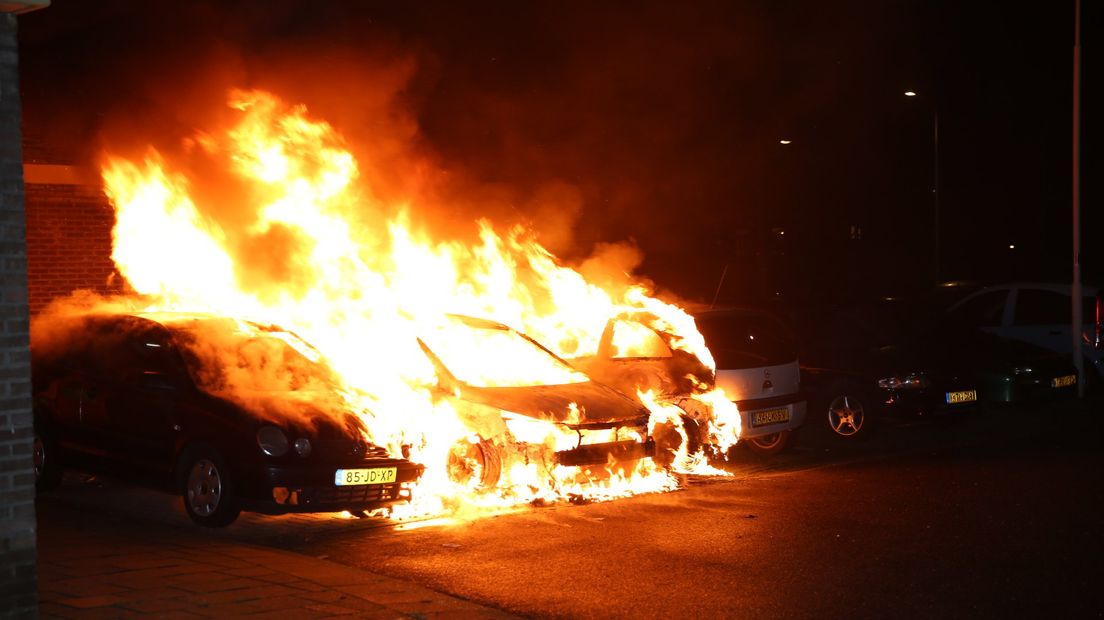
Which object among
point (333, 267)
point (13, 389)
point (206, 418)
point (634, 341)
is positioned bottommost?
point (206, 418)

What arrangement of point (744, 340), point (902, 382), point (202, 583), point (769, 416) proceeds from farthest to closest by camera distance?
point (902, 382) → point (744, 340) → point (769, 416) → point (202, 583)

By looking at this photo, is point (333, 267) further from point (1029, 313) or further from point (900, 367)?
point (1029, 313)

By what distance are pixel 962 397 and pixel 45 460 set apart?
10.2 m

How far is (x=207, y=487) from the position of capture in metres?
8.60

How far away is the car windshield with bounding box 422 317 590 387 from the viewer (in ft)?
33.4

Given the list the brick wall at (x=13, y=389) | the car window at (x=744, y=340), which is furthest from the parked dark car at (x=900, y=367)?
the brick wall at (x=13, y=389)

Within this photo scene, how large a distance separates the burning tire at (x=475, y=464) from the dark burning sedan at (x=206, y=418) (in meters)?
0.45

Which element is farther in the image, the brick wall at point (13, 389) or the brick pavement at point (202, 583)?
the brick pavement at point (202, 583)

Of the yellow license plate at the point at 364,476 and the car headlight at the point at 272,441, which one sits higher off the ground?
the car headlight at the point at 272,441

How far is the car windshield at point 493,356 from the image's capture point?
33.4 feet

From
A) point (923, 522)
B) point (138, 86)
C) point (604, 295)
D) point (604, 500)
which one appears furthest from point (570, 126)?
point (923, 522)

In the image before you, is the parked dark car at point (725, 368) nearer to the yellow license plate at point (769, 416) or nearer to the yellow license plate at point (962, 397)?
the yellow license plate at point (769, 416)

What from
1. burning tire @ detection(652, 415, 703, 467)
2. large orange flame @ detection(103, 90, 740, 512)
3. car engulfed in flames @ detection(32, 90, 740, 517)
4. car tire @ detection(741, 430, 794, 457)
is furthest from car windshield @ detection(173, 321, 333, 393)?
car tire @ detection(741, 430, 794, 457)

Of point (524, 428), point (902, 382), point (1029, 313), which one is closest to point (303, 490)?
point (524, 428)
